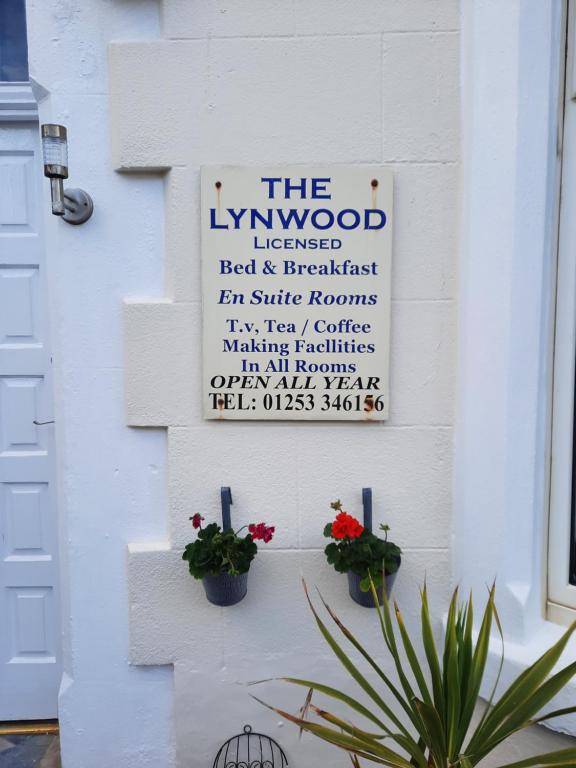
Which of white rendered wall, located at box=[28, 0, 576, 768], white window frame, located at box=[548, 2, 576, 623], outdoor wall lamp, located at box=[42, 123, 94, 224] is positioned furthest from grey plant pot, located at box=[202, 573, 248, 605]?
outdoor wall lamp, located at box=[42, 123, 94, 224]

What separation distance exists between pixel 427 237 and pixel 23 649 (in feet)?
8.30

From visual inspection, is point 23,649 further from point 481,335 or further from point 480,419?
point 481,335

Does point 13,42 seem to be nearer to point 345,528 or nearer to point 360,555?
point 345,528

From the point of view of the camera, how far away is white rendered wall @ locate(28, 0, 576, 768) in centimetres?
196

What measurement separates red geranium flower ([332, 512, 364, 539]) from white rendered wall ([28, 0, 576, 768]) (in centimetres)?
18

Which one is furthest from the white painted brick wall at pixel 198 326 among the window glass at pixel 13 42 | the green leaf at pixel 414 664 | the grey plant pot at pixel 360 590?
the window glass at pixel 13 42

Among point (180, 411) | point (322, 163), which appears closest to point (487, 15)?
point (322, 163)

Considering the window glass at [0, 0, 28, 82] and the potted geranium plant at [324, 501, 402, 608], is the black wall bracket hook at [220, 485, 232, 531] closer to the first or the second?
the potted geranium plant at [324, 501, 402, 608]

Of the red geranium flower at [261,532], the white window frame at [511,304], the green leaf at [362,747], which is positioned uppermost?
the white window frame at [511,304]

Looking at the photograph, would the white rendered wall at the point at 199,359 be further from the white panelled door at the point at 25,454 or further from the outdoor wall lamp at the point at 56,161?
the white panelled door at the point at 25,454

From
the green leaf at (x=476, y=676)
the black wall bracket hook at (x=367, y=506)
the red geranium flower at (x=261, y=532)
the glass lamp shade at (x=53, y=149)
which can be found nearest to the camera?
the green leaf at (x=476, y=676)

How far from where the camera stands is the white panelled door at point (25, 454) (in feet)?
7.78

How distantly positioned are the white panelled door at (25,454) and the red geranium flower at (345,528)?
135 centimetres

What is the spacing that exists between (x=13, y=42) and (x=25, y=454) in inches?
70.7
